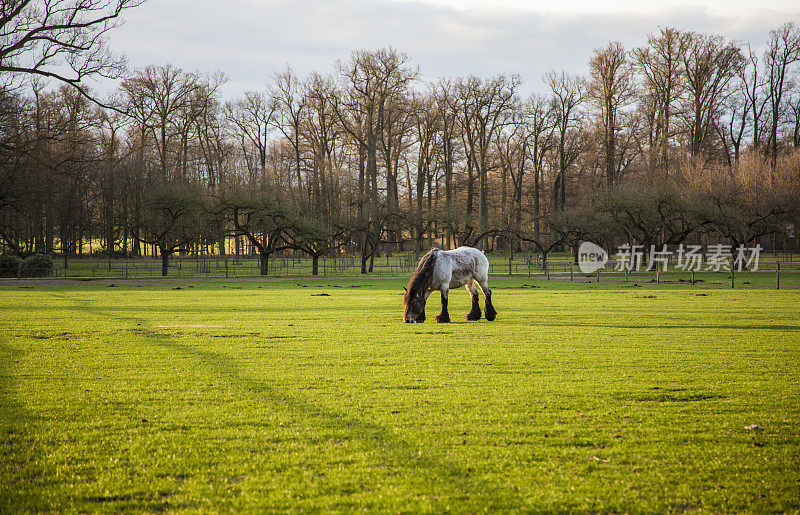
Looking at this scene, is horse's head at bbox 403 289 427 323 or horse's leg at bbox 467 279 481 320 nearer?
horse's head at bbox 403 289 427 323

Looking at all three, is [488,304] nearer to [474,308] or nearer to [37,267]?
[474,308]

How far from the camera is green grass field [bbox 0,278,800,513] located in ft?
14.0

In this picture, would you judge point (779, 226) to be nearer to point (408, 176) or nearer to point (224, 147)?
point (408, 176)

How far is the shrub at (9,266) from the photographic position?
4150 centimetres

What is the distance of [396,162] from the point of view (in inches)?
2766

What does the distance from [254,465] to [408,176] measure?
7569 centimetres

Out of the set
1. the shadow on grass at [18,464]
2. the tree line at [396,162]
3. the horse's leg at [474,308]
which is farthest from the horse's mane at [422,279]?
the tree line at [396,162]

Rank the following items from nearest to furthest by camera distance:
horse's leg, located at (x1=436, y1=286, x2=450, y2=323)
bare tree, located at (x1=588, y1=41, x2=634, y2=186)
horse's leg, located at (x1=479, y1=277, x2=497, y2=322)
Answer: horse's leg, located at (x1=436, y1=286, x2=450, y2=323) < horse's leg, located at (x1=479, y1=277, x2=497, y2=322) < bare tree, located at (x1=588, y1=41, x2=634, y2=186)

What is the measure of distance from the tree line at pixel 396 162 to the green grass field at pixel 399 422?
33.1 metres

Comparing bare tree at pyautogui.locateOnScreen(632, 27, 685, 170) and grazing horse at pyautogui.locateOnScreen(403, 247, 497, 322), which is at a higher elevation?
bare tree at pyautogui.locateOnScreen(632, 27, 685, 170)

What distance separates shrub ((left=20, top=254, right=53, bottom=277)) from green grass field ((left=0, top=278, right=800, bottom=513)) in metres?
34.7

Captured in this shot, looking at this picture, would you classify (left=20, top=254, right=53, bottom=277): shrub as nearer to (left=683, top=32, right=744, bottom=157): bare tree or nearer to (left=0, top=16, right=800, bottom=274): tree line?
(left=0, top=16, right=800, bottom=274): tree line

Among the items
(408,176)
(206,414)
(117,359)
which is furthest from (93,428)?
(408,176)

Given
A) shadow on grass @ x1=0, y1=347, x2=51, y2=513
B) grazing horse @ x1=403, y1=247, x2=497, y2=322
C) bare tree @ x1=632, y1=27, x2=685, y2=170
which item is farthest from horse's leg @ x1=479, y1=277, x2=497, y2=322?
bare tree @ x1=632, y1=27, x2=685, y2=170
